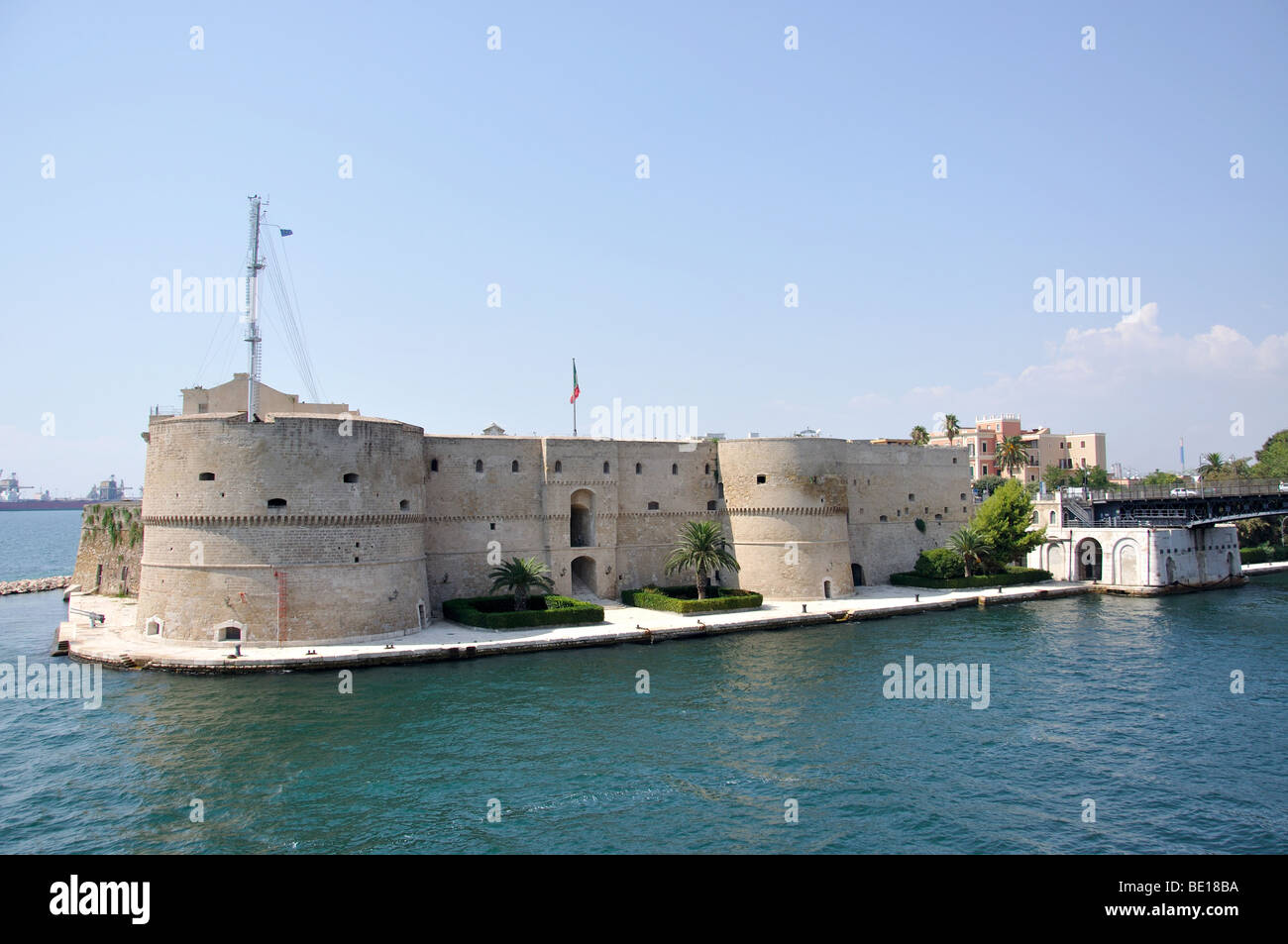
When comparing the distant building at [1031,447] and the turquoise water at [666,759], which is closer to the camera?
the turquoise water at [666,759]

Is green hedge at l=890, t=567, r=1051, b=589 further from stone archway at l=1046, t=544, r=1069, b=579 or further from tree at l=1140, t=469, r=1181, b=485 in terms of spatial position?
tree at l=1140, t=469, r=1181, b=485

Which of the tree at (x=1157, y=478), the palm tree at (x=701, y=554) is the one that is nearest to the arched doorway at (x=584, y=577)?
the palm tree at (x=701, y=554)

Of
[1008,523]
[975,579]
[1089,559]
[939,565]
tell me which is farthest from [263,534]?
[1089,559]

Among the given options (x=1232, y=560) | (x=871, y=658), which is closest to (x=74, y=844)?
(x=871, y=658)

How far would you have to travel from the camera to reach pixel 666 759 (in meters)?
20.5

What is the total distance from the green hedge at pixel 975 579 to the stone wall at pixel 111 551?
3981cm

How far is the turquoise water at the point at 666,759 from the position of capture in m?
16.7

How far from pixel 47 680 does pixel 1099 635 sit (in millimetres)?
38425

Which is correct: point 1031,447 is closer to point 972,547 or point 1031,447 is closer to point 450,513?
point 972,547

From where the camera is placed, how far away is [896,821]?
17172 millimetres

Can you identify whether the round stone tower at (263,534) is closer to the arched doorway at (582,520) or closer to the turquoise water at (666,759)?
the turquoise water at (666,759)

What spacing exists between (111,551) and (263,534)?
21591 millimetres
